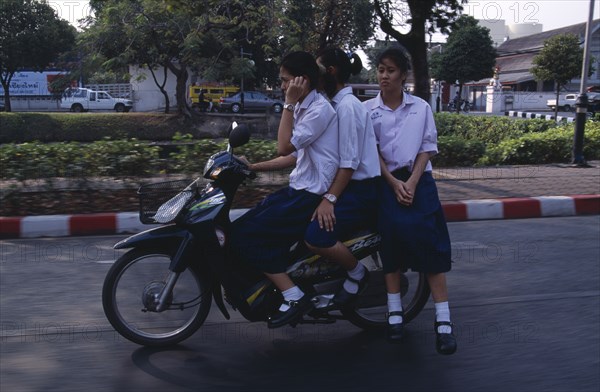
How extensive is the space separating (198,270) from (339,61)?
4.40 feet

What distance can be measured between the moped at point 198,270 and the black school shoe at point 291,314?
0.06m

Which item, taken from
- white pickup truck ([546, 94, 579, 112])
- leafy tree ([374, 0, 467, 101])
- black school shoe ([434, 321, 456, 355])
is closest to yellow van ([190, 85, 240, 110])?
white pickup truck ([546, 94, 579, 112])

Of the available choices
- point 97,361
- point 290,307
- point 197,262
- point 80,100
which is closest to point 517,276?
point 290,307

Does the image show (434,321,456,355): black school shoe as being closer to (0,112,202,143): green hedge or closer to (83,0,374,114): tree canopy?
(83,0,374,114): tree canopy

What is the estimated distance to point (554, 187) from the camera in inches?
349

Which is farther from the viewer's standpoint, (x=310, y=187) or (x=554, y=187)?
(x=554, y=187)

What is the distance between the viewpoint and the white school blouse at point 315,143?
3316mm

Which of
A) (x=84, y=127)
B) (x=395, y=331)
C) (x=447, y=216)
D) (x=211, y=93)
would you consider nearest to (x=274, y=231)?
(x=395, y=331)

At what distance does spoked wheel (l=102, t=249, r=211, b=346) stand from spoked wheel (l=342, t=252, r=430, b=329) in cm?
86

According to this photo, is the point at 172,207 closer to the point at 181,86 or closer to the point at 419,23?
the point at 419,23

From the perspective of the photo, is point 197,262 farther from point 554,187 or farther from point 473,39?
point 473,39

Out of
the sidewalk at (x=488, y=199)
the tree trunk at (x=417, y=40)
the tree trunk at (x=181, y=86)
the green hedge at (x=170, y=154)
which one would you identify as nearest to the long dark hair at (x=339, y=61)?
the sidewalk at (x=488, y=199)

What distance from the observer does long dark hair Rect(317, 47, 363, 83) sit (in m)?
3.46

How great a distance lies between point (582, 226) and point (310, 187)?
4.72m
